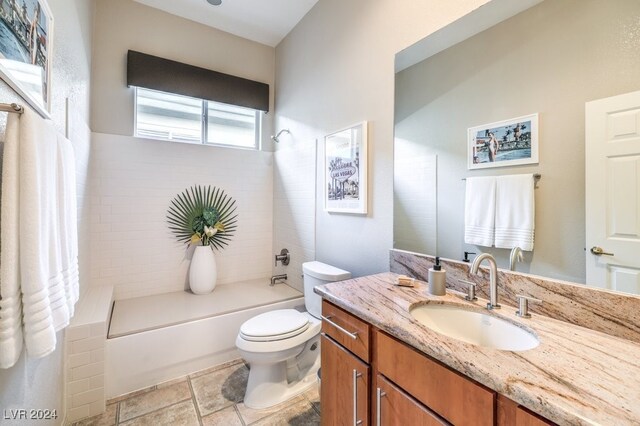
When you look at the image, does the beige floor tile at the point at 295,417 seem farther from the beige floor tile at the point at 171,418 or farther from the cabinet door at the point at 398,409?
the cabinet door at the point at 398,409

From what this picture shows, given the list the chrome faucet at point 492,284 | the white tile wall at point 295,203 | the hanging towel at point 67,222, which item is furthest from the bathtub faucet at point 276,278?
the chrome faucet at point 492,284

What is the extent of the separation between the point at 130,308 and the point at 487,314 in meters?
2.53

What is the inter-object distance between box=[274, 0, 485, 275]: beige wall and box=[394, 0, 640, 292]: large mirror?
9 centimetres

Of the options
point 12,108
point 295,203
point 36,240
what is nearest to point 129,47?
point 295,203

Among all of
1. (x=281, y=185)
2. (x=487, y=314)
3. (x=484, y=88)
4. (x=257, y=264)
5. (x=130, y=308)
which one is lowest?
(x=130, y=308)

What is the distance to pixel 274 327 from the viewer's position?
1.70 metres

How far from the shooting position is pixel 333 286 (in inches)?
52.9

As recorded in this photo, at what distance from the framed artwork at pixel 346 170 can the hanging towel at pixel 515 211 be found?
2.61ft

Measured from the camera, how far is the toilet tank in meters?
1.87

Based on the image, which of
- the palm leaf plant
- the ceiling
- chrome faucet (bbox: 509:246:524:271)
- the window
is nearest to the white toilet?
chrome faucet (bbox: 509:246:524:271)

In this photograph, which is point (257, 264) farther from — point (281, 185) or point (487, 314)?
point (487, 314)

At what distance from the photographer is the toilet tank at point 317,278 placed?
6.14 feet

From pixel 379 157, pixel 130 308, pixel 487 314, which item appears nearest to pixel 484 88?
pixel 379 157

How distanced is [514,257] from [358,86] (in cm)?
141
